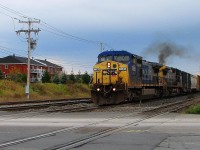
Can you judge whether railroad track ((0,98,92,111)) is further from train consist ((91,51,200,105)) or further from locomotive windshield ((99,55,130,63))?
locomotive windshield ((99,55,130,63))

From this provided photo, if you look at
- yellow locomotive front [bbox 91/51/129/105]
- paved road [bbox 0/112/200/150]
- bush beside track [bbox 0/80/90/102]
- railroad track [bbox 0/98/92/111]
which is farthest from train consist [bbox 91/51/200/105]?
bush beside track [bbox 0/80/90/102]

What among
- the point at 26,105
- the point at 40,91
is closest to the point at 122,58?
the point at 26,105

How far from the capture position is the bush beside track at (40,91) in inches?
1996

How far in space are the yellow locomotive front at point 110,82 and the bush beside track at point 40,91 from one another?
762 inches

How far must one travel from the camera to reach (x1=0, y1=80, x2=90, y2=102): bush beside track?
50688mm

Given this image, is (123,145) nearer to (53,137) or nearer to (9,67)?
(53,137)

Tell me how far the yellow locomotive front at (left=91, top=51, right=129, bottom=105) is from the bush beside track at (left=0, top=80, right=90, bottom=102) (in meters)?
19.4

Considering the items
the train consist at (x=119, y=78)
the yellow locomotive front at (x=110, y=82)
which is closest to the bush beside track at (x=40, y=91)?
the train consist at (x=119, y=78)

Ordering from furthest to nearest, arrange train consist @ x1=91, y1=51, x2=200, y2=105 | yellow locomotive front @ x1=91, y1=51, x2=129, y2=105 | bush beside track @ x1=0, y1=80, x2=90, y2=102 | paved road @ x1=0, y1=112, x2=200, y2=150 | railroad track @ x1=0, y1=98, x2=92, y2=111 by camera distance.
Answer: bush beside track @ x1=0, y1=80, x2=90, y2=102 → train consist @ x1=91, y1=51, x2=200, y2=105 → yellow locomotive front @ x1=91, y1=51, x2=129, y2=105 → railroad track @ x1=0, y1=98, x2=92, y2=111 → paved road @ x1=0, y1=112, x2=200, y2=150

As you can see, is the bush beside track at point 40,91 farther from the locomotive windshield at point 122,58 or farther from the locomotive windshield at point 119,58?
the locomotive windshield at point 122,58

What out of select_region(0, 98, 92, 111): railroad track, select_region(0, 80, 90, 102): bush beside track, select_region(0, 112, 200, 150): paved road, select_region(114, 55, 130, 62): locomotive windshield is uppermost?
select_region(114, 55, 130, 62): locomotive windshield

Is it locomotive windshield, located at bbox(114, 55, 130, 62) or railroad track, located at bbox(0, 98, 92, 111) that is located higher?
locomotive windshield, located at bbox(114, 55, 130, 62)

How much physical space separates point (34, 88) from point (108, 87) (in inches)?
1341

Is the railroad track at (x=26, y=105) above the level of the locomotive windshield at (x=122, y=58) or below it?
below
